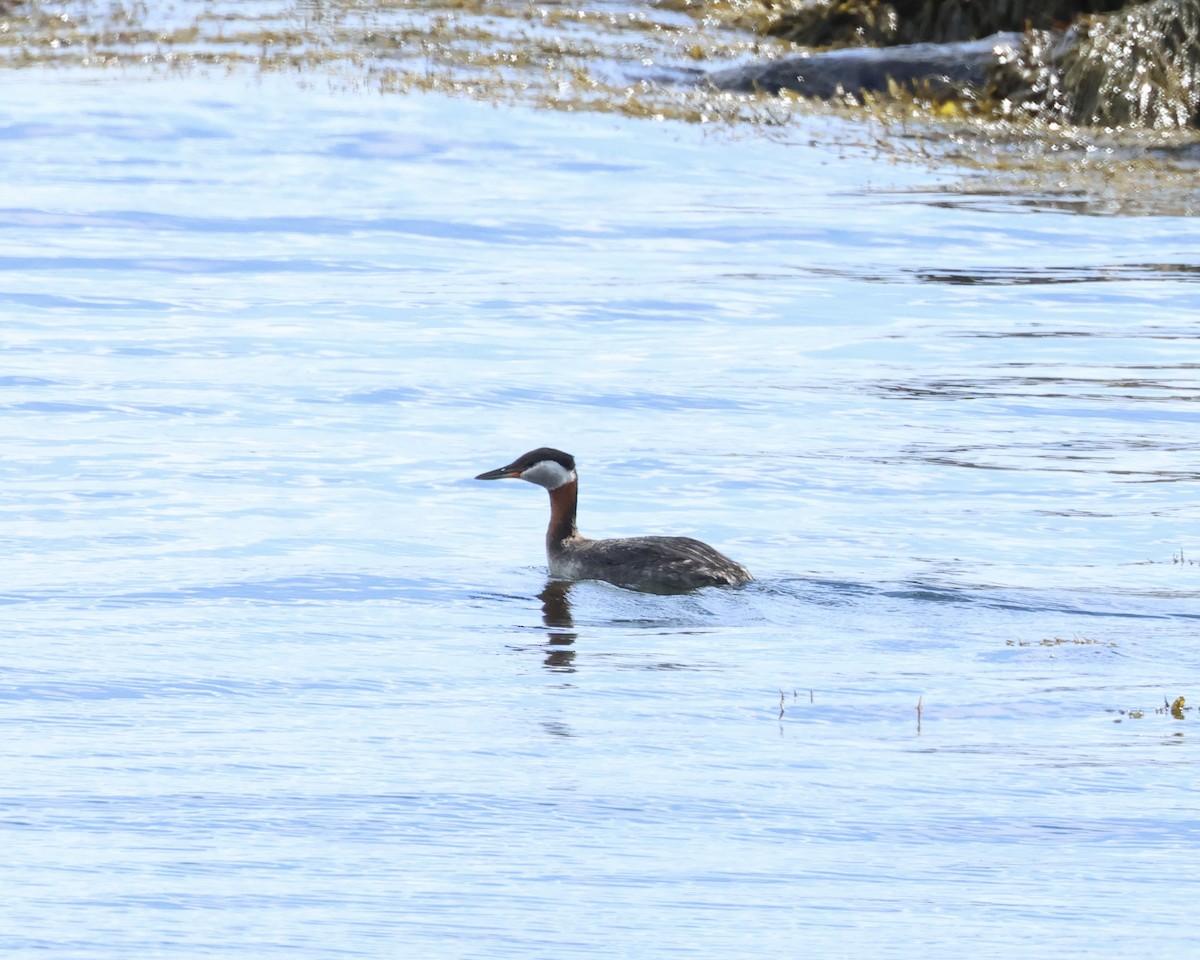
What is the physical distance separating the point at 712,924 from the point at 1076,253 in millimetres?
16353

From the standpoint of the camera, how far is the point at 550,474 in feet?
40.3

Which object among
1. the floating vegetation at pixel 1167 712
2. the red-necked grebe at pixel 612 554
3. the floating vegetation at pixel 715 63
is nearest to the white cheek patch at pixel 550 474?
the red-necked grebe at pixel 612 554

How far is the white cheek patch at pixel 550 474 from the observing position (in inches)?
482

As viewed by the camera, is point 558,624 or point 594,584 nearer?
point 558,624

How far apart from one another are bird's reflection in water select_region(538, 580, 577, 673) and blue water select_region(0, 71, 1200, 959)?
1.9 inches

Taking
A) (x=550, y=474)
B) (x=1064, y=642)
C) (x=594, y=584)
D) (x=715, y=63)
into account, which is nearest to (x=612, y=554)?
(x=594, y=584)

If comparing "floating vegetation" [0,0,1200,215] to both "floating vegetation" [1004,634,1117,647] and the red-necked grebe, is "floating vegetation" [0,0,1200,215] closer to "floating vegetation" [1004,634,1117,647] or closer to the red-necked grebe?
the red-necked grebe

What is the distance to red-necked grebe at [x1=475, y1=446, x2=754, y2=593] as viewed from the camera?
1084cm

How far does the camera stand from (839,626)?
33.5 feet

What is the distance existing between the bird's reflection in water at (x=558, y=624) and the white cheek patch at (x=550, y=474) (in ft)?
2.93

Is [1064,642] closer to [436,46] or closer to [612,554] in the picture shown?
[612,554]

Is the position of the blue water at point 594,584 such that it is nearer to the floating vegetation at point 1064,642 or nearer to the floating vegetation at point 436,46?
the floating vegetation at point 1064,642

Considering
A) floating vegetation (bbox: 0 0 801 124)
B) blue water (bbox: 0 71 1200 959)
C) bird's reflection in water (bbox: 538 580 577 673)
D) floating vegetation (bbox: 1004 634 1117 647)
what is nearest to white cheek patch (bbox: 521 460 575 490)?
blue water (bbox: 0 71 1200 959)

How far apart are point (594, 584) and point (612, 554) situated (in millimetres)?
186
